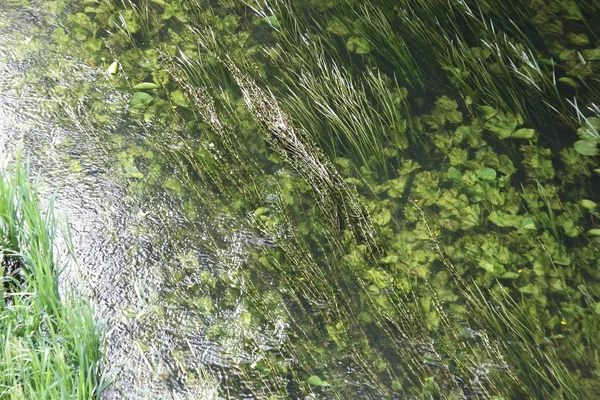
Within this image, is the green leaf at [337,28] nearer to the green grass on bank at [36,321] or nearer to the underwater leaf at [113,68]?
the underwater leaf at [113,68]

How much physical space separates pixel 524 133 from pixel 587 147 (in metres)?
0.32

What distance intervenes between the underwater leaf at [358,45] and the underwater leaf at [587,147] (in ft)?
4.57

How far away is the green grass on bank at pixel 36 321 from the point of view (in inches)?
82.4

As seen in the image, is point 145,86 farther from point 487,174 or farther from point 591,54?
point 591,54

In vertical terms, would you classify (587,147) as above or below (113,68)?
below

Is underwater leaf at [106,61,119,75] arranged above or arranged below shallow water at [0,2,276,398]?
above

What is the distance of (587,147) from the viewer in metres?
3.00

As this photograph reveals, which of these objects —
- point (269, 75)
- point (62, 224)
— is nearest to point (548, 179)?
point (269, 75)

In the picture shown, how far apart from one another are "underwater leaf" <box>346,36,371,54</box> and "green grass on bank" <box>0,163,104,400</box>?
2095 mm

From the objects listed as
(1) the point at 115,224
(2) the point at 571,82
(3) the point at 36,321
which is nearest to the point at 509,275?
(2) the point at 571,82

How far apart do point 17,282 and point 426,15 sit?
9.24ft

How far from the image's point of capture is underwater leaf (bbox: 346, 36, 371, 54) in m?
3.69

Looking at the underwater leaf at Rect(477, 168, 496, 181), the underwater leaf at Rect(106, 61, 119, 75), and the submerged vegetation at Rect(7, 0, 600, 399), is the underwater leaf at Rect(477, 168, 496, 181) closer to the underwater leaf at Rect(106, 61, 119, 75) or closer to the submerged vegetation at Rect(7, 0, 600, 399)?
the submerged vegetation at Rect(7, 0, 600, 399)

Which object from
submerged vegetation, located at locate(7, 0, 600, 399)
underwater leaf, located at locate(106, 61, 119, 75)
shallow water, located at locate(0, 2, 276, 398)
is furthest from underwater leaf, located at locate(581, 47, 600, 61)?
underwater leaf, located at locate(106, 61, 119, 75)
